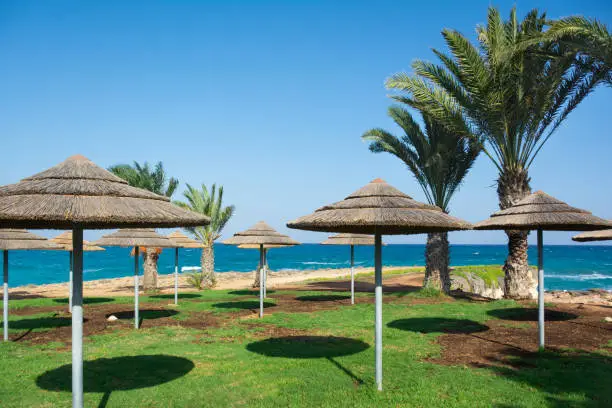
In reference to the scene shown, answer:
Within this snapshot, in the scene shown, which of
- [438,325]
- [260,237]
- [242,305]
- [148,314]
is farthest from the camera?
[242,305]

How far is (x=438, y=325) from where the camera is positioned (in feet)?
41.4

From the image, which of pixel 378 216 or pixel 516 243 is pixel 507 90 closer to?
pixel 516 243

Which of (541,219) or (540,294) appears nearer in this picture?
(540,294)

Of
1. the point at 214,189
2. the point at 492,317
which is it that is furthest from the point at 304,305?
the point at 214,189

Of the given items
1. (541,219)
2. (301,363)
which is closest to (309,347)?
(301,363)

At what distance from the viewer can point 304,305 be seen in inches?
699

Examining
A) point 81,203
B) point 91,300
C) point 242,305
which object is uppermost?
point 81,203

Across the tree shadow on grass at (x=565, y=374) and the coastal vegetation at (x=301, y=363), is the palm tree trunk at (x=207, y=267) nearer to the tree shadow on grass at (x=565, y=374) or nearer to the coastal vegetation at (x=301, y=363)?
the coastal vegetation at (x=301, y=363)

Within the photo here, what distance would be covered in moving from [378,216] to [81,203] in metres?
3.63

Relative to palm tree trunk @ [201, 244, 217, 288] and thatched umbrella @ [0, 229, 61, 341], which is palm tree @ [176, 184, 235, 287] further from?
thatched umbrella @ [0, 229, 61, 341]

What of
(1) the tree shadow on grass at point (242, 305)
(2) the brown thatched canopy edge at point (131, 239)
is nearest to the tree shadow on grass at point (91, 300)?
(1) the tree shadow on grass at point (242, 305)

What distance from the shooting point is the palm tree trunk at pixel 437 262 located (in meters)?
19.5

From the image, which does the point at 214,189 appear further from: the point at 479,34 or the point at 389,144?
the point at 479,34

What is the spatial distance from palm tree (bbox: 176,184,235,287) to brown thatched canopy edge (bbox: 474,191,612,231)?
68.4ft
